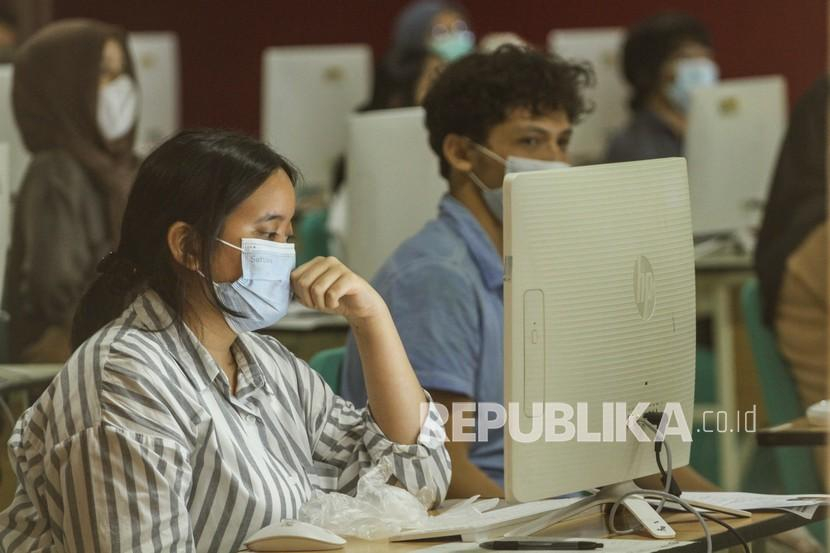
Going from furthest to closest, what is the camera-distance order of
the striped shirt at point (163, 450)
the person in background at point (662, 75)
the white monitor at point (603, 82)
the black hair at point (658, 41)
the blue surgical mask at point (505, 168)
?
the white monitor at point (603, 82), the black hair at point (658, 41), the person in background at point (662, 75), the blue surgical mask at point (505, 168), the striped shirt at point (163, 450)

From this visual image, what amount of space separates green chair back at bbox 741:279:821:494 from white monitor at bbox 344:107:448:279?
32.7 inches

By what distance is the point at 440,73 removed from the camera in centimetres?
241

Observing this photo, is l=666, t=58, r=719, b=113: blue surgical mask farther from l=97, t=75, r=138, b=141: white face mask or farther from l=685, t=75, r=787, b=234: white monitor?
l=97, t=75, r=138, b=141: white face mask

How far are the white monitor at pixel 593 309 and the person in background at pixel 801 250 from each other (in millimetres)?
1420

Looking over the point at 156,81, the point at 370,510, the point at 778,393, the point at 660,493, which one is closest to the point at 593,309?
the point at 660,493

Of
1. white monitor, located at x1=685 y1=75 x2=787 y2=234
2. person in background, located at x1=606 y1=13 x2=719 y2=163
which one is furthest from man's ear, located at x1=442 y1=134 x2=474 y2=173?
person in background, located at x1=606 y1=13 x2=719 y2=163

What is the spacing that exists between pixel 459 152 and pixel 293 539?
0.95 meters

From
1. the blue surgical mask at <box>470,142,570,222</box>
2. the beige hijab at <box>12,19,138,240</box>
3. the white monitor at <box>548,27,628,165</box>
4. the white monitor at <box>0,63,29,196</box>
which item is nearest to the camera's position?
the blue surgical mask at <box>470,142,570,222</box>

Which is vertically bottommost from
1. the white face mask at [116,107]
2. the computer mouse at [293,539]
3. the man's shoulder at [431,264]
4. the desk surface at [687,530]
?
the desk surface at [687,530]

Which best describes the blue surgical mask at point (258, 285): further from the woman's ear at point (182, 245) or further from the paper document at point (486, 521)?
the paper document at point (486, 521)

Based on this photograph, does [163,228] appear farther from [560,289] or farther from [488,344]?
[488,344]

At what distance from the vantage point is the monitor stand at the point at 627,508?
1622mm

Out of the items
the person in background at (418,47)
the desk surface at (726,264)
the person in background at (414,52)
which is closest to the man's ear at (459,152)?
the desk surface at (726,264)

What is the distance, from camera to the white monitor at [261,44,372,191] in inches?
204
